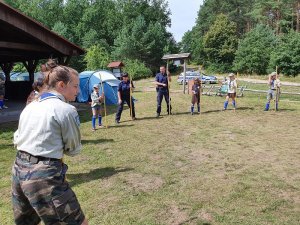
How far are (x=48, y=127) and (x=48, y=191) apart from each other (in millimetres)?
487

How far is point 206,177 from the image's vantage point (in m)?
6.32

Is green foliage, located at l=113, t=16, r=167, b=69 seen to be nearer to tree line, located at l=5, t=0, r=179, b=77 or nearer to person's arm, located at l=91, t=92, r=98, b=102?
tree line, located at l=5, t=0, r=179, b=77

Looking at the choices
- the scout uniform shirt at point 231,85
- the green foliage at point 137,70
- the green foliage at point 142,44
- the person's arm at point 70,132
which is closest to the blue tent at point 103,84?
the scout uniform shirt at point 231,85

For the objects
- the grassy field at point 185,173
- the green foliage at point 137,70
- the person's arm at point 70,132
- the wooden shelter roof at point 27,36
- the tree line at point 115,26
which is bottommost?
the grassy field at point 185,173

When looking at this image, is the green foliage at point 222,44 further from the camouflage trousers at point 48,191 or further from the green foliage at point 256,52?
the camouflage trousers at point 48,191

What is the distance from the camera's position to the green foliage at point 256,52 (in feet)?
143

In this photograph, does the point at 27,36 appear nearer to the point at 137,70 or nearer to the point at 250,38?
the point at 137,70

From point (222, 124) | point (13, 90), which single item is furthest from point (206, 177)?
point (13, 90)

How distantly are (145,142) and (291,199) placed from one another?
4.60 meters

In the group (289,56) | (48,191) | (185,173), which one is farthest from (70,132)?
(289,56)

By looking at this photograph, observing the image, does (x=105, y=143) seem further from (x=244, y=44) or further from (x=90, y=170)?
(x=244, y=44)

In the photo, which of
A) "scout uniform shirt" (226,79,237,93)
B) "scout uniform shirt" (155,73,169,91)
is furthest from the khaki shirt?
"scout uniform shirt" (226,79,237,93)

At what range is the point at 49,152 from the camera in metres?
2.67

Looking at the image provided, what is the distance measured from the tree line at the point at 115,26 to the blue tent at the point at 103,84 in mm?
29825
